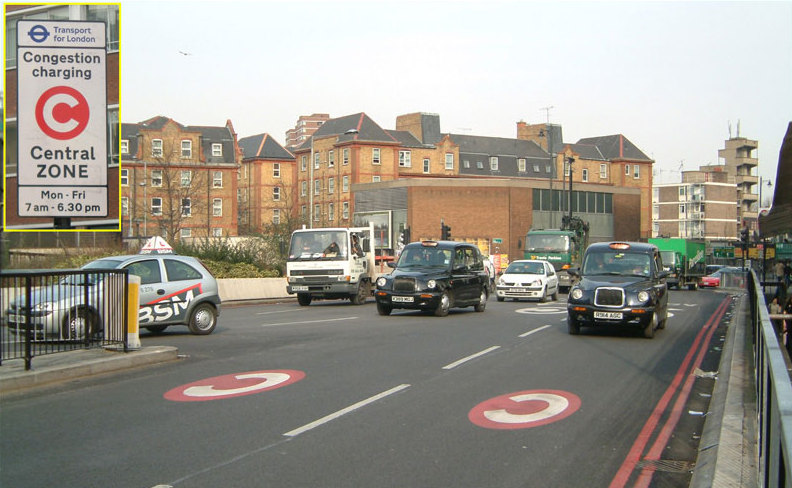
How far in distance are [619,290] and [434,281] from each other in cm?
585

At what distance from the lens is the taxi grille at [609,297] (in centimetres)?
1547

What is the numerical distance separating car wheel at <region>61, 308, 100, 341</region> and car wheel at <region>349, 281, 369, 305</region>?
15.4m

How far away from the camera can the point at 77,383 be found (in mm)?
9883

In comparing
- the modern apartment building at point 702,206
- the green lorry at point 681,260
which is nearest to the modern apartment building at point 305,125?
the modern apartment building at point 702,206

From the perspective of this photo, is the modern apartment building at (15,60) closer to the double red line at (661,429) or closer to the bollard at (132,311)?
the bollard at (132,311)

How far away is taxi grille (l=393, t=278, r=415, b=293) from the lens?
66.0 feet

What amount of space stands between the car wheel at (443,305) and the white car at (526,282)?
7785 millimetres

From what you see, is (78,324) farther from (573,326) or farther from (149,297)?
(573,326)

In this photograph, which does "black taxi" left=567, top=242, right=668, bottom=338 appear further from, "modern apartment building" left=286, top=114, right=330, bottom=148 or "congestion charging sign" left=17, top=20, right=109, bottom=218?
"modern apartment building" left=286, top=114, right=330, bottom=148

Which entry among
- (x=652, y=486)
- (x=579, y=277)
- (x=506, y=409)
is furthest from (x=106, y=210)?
(x=579, y=277)

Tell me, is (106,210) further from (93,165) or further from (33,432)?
(33,432)

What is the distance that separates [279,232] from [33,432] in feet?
91.9

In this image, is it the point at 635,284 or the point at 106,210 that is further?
the point at 635,284

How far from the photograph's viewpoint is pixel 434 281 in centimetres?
2014
